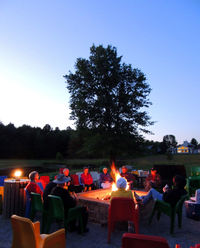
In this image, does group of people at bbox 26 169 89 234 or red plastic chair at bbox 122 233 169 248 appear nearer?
red plastic chair at bbox 122 233 169 248

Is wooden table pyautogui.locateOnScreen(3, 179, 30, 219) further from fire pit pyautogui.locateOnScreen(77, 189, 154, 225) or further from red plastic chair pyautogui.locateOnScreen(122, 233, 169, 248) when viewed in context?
red plastic chair pyautogui.locateOnScreen(122, 233, 169, 248)

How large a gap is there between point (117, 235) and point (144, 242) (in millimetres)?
2928

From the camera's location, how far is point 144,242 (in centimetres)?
164

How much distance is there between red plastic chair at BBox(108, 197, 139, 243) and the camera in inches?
155

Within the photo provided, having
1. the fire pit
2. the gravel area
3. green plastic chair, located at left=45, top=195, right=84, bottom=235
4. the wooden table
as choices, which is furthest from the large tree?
green plastic chair, located at left=45, top=195, right=84, bottom=235

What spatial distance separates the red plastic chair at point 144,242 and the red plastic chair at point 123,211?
232 centimetres

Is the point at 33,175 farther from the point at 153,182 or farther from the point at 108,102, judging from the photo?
the point at 108,102

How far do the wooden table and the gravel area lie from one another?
0.27 m

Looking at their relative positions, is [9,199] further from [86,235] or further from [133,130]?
[133,130]

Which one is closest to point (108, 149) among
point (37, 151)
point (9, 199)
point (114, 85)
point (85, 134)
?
point (85, 134)

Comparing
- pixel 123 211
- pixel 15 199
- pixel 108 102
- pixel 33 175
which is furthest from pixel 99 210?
pixel 108 102

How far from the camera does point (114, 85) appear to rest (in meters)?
15.5

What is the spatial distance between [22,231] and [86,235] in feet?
7.48

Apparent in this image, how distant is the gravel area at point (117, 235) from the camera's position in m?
3.80
